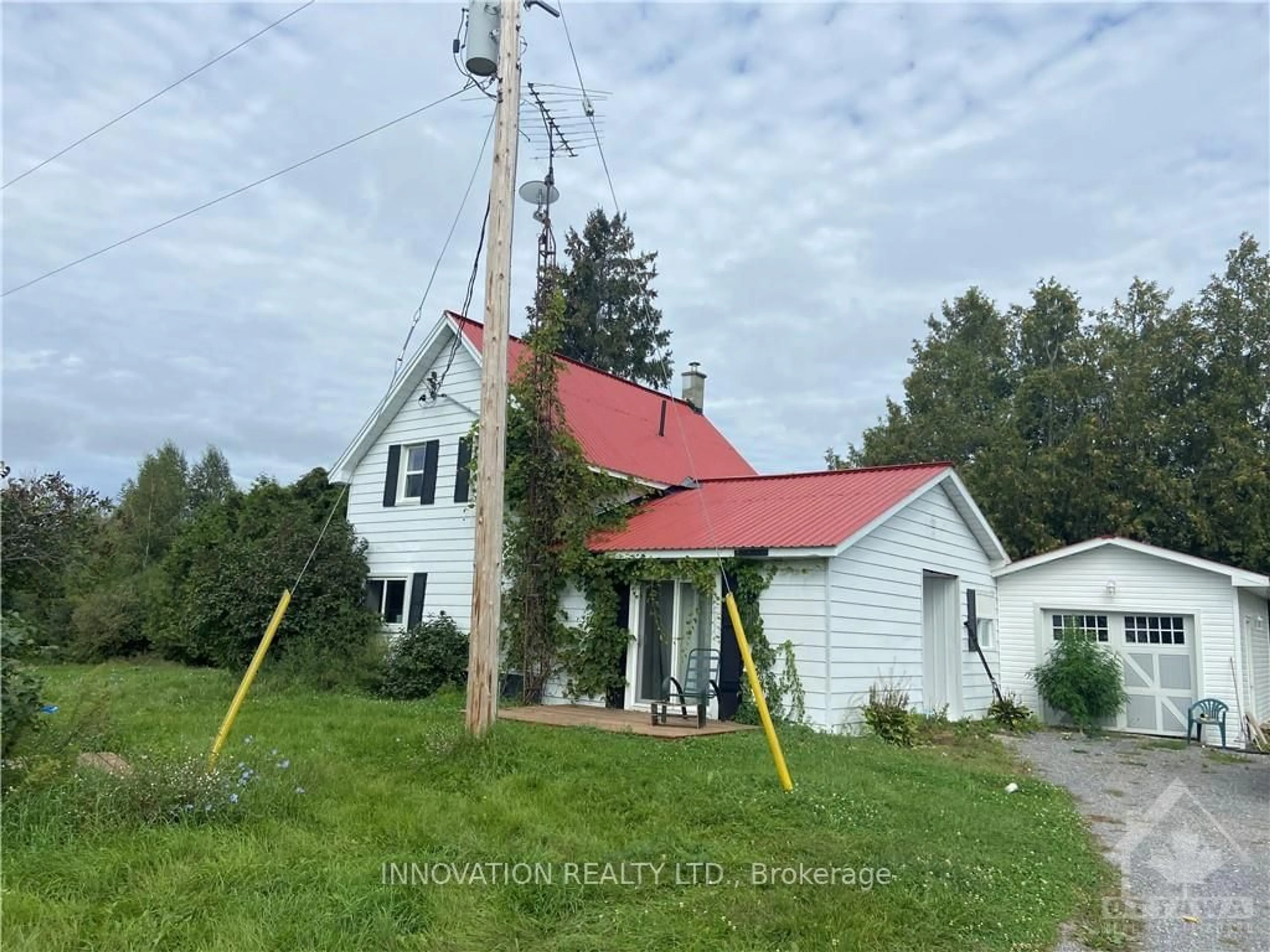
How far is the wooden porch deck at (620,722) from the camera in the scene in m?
10.1

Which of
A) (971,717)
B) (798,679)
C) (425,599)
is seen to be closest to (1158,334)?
(971,717)

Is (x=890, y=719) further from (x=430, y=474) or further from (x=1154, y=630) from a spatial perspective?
(x=430, y=474)

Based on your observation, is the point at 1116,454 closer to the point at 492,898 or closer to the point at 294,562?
the point at 294,562

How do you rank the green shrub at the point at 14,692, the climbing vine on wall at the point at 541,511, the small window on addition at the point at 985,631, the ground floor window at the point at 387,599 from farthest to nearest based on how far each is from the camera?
the ground floor window at the point at 387,599 → the small window on addition at the point at 985,631 → the climbing vine on wall at the point at 541,511 → the green shrub at the point at 14,692

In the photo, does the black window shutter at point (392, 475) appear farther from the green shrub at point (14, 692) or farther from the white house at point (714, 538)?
the green shrub at point (14, 692)

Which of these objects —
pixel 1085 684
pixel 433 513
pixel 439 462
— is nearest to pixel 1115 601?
pixel 1085 684

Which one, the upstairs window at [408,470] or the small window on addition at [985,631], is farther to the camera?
the upstairs window at [408,470]

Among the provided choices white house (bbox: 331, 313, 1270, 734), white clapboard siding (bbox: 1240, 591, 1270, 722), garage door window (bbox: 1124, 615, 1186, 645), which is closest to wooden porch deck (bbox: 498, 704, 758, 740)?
white house (bbox: 331, 313, 1270, 734)

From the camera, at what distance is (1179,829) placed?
7699mm

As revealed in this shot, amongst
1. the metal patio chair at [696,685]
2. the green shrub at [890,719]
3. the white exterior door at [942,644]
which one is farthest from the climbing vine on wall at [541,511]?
the white exterior door at [942,644]

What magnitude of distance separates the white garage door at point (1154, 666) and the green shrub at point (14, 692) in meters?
15.9

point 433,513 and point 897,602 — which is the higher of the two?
point 433,513

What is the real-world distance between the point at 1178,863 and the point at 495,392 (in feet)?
22.1

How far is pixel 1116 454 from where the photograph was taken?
23.8 metres
